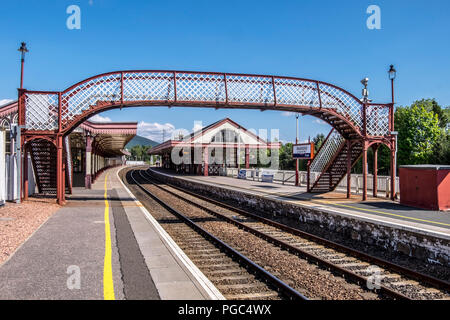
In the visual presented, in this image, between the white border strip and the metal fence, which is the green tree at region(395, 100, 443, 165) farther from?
the white border strip

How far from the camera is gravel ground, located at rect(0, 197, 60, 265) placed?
332 inches

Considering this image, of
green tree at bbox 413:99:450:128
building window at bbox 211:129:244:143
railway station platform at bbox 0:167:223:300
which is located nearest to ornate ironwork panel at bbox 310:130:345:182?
railway station platform at bbox 0:167:223:300

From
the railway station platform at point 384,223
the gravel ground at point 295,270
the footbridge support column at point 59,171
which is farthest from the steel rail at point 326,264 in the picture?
the footbridge support column at point 59,171

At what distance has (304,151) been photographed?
23.7m

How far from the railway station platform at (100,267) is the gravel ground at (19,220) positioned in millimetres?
262

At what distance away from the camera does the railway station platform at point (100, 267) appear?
553 cm

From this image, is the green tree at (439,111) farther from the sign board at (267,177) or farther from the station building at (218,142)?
the sign board at (267,177)

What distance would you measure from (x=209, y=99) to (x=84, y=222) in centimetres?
718

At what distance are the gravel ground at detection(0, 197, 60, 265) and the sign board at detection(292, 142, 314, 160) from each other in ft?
51.0

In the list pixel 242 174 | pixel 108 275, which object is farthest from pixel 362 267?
pixel 242 174

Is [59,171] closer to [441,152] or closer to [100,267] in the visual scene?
[100,267]

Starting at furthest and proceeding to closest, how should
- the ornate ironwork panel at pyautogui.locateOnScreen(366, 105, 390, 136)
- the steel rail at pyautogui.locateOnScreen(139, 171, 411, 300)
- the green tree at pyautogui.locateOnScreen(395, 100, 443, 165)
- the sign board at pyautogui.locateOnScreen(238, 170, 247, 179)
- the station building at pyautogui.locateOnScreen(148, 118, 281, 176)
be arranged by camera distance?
the green tree at pyautogui.locateOnScreen(395, 100, 443, 165), the station building at pyautogui.locateOnScreen(148, 118, 281, 176), the sign board at pyautogui.locateOnScreen(238, 170, 247, 179), the ornate ironwork panel at pyautogui.locateOnScreen(366, 105, 390, 136), the steel rail at pyautogui.locateOnScreen(139, 171, 411, 300)

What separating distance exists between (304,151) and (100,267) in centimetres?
1887
